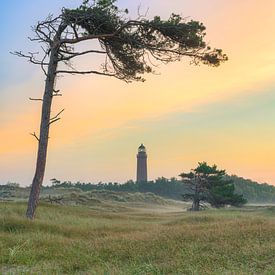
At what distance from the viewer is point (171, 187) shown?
3312 inches

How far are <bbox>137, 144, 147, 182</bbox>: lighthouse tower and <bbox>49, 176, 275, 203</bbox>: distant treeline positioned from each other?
4.16ft

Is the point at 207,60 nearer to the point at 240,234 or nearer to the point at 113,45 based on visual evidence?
the point at 113,45

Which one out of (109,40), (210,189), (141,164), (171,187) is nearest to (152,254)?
(109,40)

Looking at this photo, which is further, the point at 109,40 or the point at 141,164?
the point at 141,164

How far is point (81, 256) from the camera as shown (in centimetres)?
867

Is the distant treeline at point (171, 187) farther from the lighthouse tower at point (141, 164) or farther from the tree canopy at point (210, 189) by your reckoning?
the tree canopy at point (210, 189)

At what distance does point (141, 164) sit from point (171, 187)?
455 inches

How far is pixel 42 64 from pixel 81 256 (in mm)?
11007

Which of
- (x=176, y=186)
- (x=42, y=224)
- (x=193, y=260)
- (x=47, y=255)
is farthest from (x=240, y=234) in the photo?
(x=176, y=186)

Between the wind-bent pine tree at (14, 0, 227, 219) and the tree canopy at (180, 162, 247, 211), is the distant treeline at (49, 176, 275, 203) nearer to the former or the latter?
the tree canopy at (180, 162, 247, 211)

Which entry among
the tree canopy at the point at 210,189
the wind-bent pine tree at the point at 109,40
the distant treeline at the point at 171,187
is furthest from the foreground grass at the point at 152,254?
the distant treeline at the point at 171,187

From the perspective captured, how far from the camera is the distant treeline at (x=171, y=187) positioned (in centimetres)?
7594

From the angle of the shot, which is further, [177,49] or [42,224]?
→ [177,49]

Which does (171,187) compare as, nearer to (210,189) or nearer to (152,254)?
(210,189)
